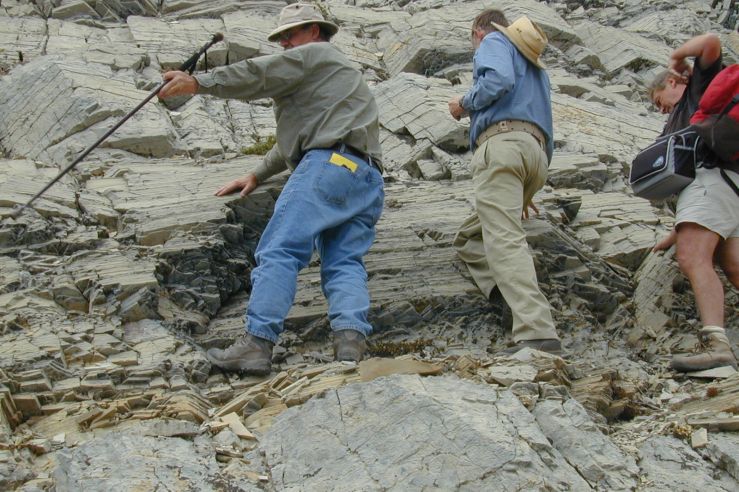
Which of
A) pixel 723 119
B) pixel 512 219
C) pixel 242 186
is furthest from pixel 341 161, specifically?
pixel 723 119

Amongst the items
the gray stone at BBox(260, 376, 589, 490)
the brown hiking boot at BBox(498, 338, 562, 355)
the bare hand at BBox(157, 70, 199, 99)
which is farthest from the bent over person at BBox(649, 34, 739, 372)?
the bare hand at BBox(157, 70, 199, 99)

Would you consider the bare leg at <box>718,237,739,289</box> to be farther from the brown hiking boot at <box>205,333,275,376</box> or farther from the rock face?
the brown hiking boot at <box>205,333,275,376</box>

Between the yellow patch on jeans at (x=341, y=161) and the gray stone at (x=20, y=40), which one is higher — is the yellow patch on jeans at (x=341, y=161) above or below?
above

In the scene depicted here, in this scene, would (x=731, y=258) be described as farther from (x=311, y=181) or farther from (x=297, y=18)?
(x=297, y=18)

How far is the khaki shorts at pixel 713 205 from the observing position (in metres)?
8.25

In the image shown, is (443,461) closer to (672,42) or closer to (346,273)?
(346,273)

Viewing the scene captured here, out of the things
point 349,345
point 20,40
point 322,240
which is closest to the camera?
point 349,345

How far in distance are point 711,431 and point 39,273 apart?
580 centimetres

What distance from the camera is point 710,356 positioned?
25.5 feet

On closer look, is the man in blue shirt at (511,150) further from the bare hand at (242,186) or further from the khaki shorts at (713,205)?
the bare hand at (242,186)

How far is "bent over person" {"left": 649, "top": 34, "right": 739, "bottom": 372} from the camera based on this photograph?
799 centimetres

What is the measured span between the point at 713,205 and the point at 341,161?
10.4 ft

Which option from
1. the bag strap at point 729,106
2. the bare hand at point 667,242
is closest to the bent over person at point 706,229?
the bag strap at point 729,106

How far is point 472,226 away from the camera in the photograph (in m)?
9.66
